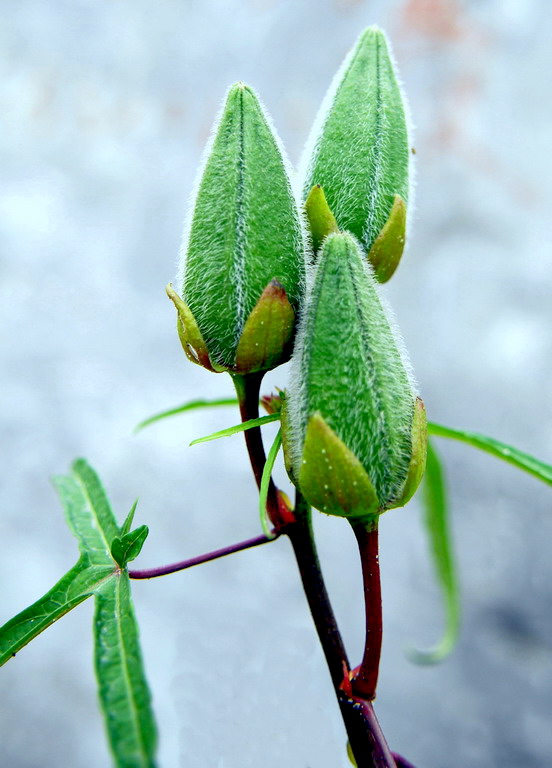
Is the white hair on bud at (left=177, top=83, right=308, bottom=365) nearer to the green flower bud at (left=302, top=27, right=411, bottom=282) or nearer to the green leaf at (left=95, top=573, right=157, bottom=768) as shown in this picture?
the green flower bud at (left=302, top=27, right=411, bottom=282)

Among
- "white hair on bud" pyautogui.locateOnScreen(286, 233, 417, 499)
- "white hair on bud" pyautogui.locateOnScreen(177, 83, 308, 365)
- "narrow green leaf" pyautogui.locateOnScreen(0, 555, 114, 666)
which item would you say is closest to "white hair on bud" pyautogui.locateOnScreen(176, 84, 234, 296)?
"white hair on bud" pyautogui.locateOnScreen(177, 83, 308, 365)

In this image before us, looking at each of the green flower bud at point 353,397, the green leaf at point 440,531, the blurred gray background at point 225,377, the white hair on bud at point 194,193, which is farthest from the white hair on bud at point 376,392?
the blurred gray background at point 225,377

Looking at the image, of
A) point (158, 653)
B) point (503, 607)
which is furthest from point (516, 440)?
point (158, 653)

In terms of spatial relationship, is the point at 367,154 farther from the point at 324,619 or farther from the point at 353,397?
the point at 324,619

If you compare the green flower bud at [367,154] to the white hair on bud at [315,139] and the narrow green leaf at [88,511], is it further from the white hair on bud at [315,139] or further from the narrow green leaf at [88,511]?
the narrow green leaf at [88,511]

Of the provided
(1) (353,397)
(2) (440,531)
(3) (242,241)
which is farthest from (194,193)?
(2) (440,531)

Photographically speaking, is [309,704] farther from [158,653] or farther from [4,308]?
[4,308]
